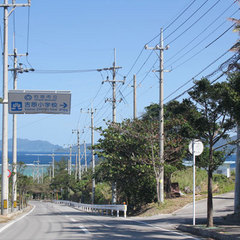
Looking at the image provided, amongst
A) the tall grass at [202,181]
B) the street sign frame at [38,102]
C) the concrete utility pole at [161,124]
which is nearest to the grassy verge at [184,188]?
the tall grass at [202,181]

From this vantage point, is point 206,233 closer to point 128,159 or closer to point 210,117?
point 210,117

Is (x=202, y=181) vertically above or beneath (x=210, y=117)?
beneath

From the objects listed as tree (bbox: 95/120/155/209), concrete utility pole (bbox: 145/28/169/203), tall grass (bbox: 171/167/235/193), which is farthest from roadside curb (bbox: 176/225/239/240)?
tall grass (bbox: 171/167/235/193)

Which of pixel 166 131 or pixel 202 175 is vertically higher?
pixel 166 131

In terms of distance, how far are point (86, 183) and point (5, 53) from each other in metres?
47.6

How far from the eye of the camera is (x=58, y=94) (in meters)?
27.1

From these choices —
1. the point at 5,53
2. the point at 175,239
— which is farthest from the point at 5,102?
the point at 175,239

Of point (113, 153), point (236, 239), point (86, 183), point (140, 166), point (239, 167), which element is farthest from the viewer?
point (86, 183)

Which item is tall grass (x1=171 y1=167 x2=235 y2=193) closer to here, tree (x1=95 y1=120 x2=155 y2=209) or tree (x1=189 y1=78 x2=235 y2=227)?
tree (x1=95 y1=120 x2=155 y2=209)

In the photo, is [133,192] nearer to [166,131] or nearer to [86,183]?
[166,131]

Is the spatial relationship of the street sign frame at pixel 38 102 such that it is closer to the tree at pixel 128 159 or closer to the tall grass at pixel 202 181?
the tree at pixel 128 159

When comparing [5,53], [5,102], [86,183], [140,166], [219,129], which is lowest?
[86,183]

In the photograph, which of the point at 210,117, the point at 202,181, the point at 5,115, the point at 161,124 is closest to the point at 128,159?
the point at 161,124

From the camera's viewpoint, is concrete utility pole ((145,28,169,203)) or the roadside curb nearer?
the roadside curb
